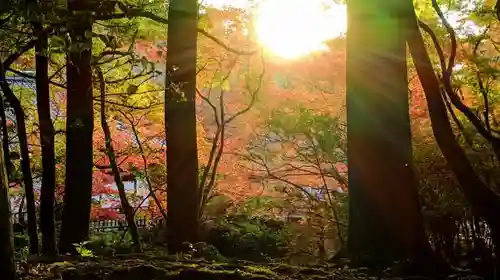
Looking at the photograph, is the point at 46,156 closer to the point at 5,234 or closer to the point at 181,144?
the point at 181,144

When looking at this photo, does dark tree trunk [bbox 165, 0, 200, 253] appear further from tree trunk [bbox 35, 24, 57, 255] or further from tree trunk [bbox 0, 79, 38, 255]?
tree trunk [bbox 0, 79, 38, 255]

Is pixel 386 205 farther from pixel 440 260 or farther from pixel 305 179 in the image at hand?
pixel 305 179

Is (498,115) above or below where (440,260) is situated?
above

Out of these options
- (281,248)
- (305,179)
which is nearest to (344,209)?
(305,179)

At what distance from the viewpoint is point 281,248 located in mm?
13047

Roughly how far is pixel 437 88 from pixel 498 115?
237 inches

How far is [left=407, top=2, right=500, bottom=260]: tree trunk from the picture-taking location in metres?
3.82

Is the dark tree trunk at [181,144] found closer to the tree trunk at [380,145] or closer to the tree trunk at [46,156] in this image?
the tree trunk at [46,156]

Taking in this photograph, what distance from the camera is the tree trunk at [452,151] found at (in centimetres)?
382

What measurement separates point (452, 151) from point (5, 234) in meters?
3.15

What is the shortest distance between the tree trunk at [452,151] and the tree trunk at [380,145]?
221 millimetres

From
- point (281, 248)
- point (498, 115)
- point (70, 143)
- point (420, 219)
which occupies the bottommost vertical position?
point (281, 248)

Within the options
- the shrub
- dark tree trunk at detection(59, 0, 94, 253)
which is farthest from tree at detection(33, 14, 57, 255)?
the shrub

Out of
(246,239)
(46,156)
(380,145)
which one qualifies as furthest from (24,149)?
(246,239)
